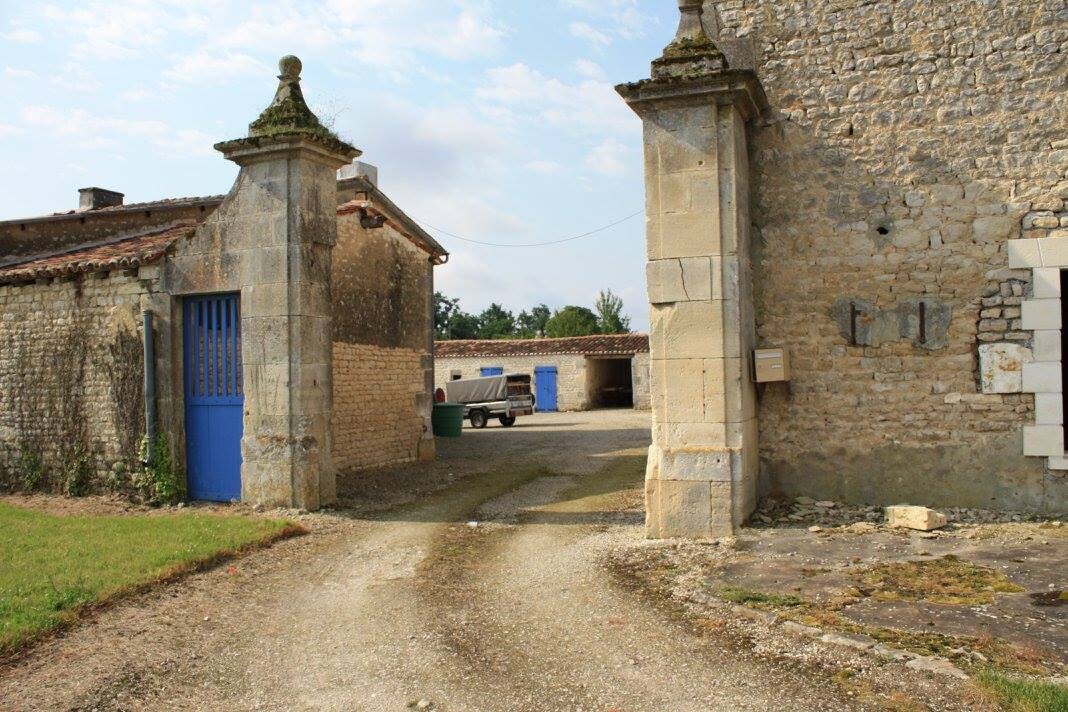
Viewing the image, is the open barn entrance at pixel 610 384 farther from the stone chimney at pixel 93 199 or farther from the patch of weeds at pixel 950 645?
the patch of weeds at pixel 950 645

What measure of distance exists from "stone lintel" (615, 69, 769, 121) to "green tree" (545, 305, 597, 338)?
3581cm

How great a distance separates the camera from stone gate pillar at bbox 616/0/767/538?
6.72 m

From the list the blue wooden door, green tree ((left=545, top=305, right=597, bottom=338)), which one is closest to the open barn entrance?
the blue wooden door

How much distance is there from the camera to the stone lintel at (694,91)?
6711mm

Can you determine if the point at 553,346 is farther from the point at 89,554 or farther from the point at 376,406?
the point at 89,554

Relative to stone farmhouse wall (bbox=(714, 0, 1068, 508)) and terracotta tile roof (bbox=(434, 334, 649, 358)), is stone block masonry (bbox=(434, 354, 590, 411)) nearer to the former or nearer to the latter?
terracotta tile roof (bbox=(434, 334, 649, 358))

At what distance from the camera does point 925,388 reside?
706cm

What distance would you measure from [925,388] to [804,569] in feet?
7.88

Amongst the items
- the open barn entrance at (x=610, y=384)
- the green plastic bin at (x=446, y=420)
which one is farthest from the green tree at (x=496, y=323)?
the green plastic bin at (x=446, y=420)

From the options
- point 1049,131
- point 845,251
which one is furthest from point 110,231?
point 1049,131

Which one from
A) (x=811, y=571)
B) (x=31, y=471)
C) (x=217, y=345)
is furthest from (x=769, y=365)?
(x=31, y=471)

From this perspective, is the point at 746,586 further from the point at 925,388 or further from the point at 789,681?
the point at 925,388

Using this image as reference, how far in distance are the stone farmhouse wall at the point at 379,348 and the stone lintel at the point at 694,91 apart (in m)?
6.05

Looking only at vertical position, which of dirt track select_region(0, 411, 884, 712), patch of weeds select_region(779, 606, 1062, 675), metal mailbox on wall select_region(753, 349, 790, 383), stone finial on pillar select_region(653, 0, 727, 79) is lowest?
dirt track select_region(0, 411, 884, 712)
